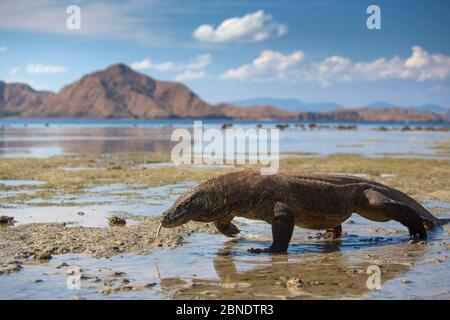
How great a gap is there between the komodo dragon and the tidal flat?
517 mm

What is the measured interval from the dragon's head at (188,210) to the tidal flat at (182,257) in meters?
0.59

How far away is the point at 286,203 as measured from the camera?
484 inches

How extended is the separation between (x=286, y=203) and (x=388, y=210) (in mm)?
2371

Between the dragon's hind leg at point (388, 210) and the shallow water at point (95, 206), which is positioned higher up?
the dragon's hind leg at point (388, 210)

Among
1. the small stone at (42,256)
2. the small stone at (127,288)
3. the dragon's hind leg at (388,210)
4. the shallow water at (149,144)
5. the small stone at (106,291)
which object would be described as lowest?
the small stone at (127,288)

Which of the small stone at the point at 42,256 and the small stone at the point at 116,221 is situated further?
the small stone at the point at 116,221

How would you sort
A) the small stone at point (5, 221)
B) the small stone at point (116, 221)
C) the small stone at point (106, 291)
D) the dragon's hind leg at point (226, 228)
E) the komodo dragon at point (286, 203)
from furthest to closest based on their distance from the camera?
the small stone at point (116, 221) < the small stone at point (5, 221) < the dragon's hind leg at point (226, 228) < the komodo dragon at point (286, 203) < the small stone at point (106, 291)

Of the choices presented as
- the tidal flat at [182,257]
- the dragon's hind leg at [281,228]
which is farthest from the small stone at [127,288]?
the dragon's hind leg at [281,228]

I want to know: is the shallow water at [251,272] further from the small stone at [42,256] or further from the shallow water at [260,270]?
the small stone at [42,256]

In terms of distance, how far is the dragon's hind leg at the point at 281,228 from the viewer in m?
11.6

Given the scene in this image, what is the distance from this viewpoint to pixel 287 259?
1096 centimetres
